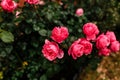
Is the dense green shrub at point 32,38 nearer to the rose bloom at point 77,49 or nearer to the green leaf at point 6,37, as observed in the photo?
the green leaf at point 6,37

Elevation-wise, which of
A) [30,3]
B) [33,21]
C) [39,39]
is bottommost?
[39,39]

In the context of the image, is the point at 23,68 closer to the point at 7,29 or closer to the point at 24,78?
the point at 24,78

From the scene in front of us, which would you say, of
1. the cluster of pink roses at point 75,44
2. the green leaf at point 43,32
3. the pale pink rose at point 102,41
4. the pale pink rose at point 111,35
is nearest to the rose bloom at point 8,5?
the green leaf at point 43,32

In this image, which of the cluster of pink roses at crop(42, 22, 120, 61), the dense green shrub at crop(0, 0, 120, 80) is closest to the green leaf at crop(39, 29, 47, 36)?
the dense green shrub at crop(0, 0, 120, 80)

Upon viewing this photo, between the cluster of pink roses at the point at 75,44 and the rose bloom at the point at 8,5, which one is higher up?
the rose bloom at the point at 8,5

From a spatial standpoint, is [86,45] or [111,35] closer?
[86,45]

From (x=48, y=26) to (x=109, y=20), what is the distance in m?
1.05

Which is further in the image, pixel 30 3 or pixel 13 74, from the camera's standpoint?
pixel 13 74

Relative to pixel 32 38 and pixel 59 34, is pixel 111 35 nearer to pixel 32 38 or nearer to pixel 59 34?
pixel 59 34

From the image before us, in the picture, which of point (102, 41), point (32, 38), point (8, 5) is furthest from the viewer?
point (32, 38)

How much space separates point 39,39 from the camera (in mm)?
3119

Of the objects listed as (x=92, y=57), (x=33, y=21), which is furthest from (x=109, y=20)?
(x=33, y=21)

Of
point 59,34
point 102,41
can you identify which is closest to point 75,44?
point 59,34

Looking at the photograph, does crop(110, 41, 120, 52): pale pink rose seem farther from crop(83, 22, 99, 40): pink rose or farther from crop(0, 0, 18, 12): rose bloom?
crop(0, 0, 18, 12): rose bloom
